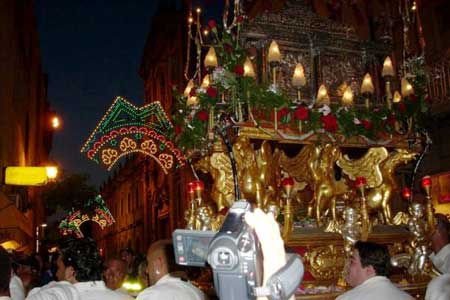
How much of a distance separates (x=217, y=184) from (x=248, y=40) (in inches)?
79.0

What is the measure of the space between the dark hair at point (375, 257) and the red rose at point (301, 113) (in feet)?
7.96

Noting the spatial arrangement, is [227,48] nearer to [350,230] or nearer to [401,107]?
[401,107]

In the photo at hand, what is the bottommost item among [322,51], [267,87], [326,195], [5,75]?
[326,195]

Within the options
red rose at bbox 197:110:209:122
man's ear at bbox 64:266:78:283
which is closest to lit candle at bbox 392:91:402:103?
red rose at bbox 197:110:209:122

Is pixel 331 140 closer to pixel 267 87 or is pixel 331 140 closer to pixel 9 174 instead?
pixel 267 87

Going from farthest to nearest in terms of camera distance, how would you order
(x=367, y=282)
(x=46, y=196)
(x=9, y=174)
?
(x=46, y=196) < (x=9, y=174) < (x=367, y=282)

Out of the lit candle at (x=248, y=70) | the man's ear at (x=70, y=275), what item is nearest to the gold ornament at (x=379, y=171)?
the lit candle at (x=248, y=70)

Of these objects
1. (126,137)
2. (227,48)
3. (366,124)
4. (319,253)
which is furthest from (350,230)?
(126,137)

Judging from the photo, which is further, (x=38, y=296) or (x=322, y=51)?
(x=322, y=51)

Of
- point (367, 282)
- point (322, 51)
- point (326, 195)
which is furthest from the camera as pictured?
point (322, 51)

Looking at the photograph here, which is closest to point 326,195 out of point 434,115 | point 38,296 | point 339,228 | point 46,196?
point 339,228

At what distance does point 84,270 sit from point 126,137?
11.4 metres

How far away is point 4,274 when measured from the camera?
2.68 m

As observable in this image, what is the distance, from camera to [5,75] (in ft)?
42.4
